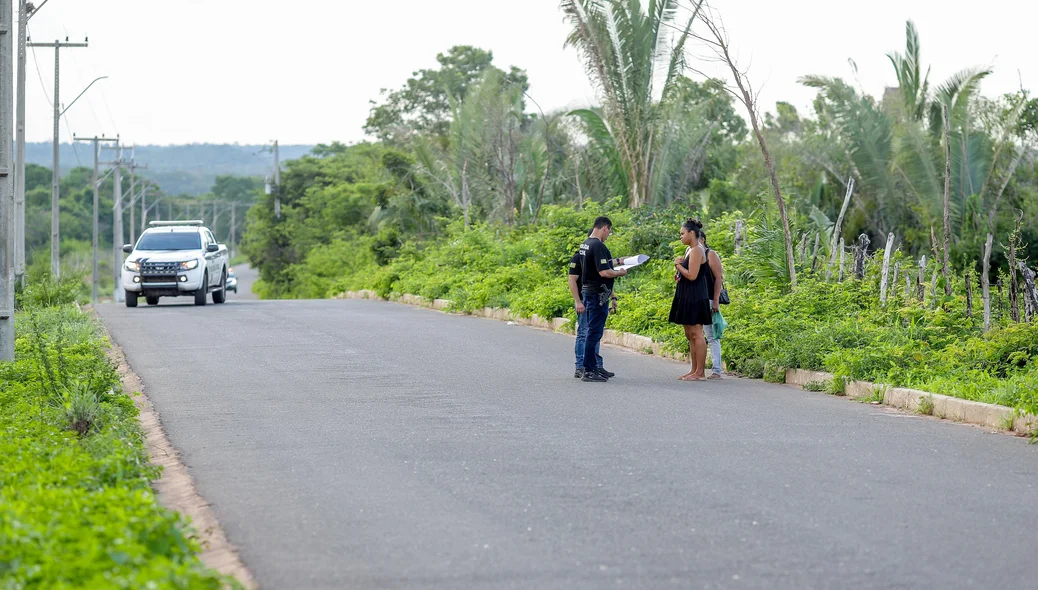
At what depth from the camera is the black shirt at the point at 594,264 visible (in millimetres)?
13516

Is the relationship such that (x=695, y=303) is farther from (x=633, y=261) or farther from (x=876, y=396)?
(x=876, y=396)

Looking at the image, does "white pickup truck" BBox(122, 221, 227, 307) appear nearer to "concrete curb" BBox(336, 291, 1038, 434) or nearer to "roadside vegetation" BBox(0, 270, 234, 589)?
"concrete curb" BBox(336, 291, 1038, 434)

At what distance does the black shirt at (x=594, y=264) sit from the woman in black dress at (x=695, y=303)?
90cm

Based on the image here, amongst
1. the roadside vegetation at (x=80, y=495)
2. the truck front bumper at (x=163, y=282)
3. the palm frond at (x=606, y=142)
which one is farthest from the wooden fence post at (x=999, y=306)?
the truck front bumper at (x=163, y=282)

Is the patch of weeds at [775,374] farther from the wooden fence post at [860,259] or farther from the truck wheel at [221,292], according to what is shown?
the truck wheel at [221,292]

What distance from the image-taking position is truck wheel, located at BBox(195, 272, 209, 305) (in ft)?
92.3

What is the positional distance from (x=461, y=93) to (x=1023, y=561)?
198 feet

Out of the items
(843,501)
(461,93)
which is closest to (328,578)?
(843,501)

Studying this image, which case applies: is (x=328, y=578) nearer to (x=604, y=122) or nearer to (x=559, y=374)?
(x=559, y=374)

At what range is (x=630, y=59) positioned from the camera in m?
25.8

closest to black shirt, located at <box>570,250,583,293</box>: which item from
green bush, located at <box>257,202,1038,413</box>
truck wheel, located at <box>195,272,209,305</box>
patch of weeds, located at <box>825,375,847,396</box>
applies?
green bush, located at <box>257,202,1038,413</box>

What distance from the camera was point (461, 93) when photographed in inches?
2559

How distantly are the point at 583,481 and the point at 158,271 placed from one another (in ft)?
70.7

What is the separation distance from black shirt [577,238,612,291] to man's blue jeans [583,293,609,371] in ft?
0.40
